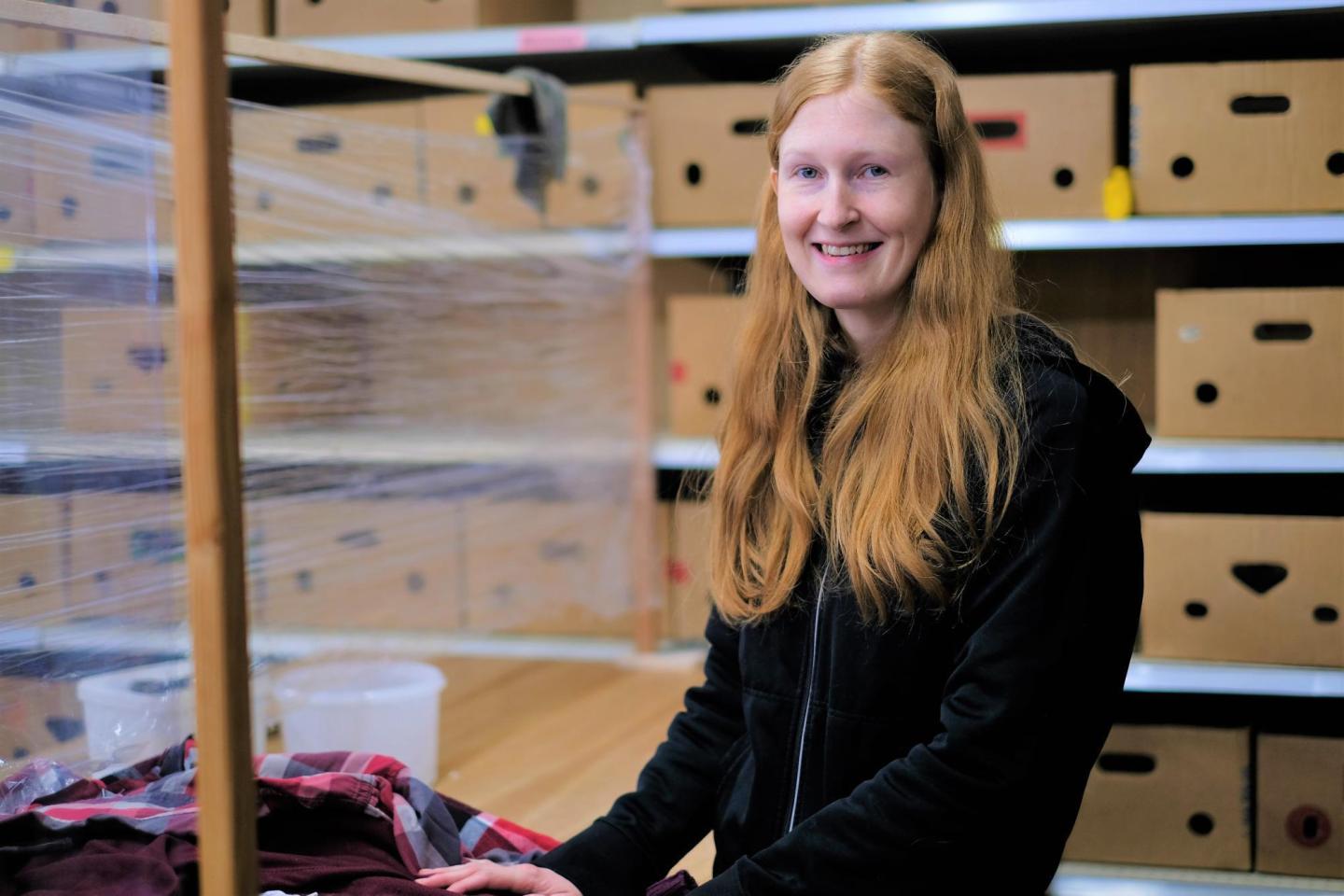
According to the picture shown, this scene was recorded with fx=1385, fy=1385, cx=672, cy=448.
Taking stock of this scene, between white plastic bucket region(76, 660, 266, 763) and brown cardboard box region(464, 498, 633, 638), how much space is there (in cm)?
77

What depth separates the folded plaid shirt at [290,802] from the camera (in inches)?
43.6

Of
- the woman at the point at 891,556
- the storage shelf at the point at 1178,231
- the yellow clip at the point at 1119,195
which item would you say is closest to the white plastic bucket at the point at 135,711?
the woman at the point at 891,556

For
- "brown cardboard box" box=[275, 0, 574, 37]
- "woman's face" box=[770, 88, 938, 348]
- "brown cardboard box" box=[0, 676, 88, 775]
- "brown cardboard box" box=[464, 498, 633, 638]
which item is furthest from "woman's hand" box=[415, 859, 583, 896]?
"brown cardboard box" box=[275, 0, 574, 37]

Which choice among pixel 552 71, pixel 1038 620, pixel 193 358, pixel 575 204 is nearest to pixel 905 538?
pixel 1038 620

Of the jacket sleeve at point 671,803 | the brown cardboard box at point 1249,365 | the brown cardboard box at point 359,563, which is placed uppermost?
the brown cardboard box at point 1249,365

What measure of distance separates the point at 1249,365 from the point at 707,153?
868 mm

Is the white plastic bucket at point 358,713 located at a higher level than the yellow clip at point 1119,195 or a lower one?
lower

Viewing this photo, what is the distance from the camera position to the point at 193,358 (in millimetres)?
722

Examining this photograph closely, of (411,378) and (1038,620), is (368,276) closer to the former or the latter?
(411,378)

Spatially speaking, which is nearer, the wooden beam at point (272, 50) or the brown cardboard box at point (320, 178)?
the wooden beam at point (272, 50)

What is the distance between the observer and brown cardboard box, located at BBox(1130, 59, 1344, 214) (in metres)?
1.88

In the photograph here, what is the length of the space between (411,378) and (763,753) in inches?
36.5

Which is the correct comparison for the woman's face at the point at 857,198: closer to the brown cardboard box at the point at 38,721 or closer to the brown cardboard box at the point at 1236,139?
the brown cardboard box at the point at 38,721

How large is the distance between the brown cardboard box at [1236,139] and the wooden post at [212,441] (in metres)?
1.53
